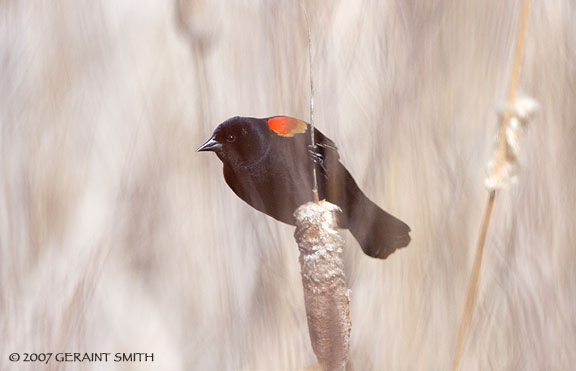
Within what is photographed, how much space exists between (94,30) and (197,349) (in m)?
0.37

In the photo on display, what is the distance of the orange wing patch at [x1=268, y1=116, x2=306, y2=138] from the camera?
0.51m

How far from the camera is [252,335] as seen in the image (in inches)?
21.3

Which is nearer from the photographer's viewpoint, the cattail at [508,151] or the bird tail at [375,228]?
the cattail at [508,151]

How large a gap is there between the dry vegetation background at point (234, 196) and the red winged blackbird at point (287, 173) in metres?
0.01

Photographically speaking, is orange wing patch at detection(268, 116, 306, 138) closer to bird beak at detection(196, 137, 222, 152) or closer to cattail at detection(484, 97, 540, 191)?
bird beak at detection(196, 137, 222, 152)

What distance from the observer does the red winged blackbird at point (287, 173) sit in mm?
501

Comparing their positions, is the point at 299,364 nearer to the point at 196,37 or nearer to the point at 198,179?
the point at 198,179

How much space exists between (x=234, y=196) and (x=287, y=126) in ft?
0.31

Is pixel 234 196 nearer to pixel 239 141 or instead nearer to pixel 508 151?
pixel 239 141

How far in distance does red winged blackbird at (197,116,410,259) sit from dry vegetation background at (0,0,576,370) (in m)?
0.01

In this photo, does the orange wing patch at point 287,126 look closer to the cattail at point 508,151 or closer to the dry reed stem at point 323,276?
the dry reed stem at point 323,276

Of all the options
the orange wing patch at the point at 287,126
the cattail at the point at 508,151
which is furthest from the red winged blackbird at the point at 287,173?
the cattail at the point at 508,151

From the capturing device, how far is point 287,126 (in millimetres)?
516

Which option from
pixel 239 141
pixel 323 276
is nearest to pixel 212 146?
pixel 239 141
